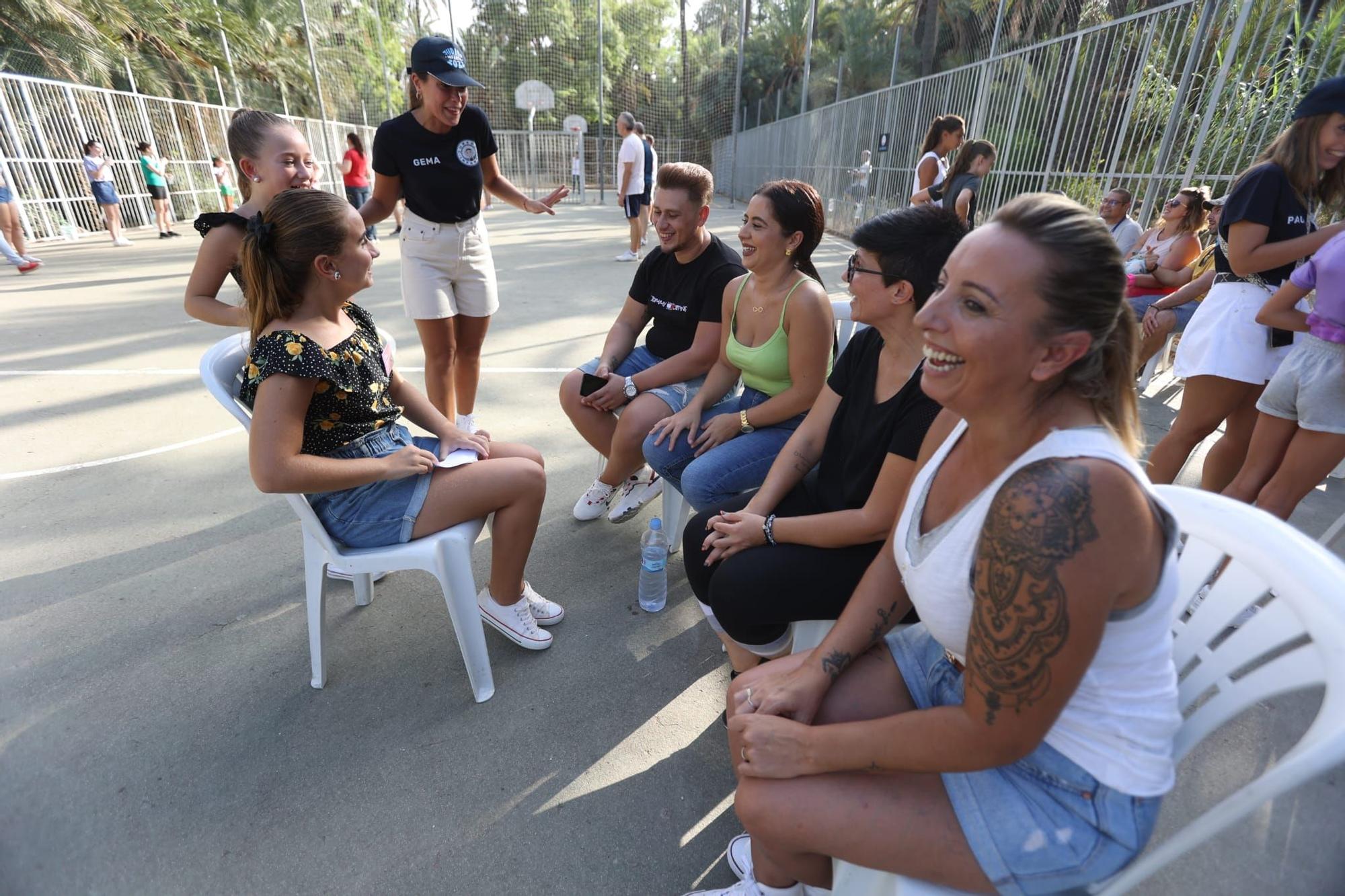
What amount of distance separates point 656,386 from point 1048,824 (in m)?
2.26

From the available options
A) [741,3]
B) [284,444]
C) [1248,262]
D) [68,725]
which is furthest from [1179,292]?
[741,3]

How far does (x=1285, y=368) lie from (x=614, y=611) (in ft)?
8.76

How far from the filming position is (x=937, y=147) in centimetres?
665

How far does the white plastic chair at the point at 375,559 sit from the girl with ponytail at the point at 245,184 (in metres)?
0.39

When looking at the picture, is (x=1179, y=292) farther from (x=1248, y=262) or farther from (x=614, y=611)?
(x=614, y=611)

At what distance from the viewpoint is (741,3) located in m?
22.1

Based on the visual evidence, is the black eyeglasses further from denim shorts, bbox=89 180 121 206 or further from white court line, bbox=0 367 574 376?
denim shorts, bbox=89 180 121 206

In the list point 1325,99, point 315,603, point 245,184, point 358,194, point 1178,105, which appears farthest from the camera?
point 358,194

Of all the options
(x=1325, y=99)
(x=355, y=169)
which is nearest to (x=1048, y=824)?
(x=1325, y=99)

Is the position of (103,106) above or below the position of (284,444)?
above

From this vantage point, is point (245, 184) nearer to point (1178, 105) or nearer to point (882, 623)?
point (882, 623)

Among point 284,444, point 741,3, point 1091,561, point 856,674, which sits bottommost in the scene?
point 856,674

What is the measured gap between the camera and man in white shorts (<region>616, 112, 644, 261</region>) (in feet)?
33.6

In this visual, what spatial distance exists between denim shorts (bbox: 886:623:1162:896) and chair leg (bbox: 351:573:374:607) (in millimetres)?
2192
